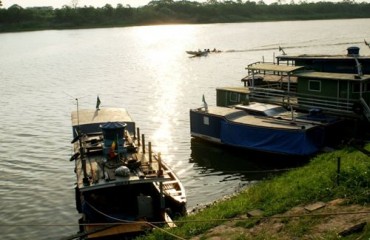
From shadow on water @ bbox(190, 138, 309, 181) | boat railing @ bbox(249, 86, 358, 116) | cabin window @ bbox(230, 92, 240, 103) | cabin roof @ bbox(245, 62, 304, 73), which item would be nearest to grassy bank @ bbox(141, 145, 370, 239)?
shadow on water @ bbox(190, 138, 309, 181)

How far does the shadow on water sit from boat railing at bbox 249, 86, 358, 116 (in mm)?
4823

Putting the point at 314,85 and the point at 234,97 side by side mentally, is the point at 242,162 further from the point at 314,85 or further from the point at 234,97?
the point at 234,97

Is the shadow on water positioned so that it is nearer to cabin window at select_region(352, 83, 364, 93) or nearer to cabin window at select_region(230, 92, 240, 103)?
cabin window at select_region(352, 83, 364, 93)

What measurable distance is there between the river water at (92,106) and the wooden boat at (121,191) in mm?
2398

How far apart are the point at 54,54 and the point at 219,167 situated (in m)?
84.6

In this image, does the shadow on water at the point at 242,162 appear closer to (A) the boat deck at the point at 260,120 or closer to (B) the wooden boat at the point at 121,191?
(A) the boat deck at the point at 260,120

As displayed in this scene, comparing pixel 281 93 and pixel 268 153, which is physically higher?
pixel 281 93

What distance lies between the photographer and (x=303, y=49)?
95250mm

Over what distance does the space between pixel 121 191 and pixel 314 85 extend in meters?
20.0

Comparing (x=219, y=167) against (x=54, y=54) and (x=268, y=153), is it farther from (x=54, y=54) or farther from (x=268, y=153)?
(x=54, y=54)

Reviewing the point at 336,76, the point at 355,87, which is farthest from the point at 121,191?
the point at 355,87

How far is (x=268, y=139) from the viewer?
30.5 metres

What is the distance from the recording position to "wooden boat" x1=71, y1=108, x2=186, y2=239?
18562 mm

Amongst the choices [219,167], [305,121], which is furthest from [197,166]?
[305,121]
